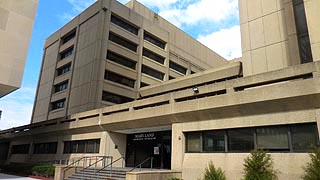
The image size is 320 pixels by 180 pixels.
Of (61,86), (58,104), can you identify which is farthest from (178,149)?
(61,86)

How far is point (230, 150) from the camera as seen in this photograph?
602 inches

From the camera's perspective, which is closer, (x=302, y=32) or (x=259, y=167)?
(x=259, y=167)

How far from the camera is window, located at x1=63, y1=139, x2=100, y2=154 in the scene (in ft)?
79.2

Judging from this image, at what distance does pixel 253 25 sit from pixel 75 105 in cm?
2514

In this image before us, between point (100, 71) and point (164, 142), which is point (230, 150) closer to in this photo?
point (164, 142)

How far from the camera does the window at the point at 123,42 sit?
126 ft

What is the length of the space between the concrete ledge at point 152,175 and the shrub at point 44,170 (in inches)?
389

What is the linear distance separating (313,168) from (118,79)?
97.3 feet

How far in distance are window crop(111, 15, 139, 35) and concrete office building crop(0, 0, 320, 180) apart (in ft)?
48.0

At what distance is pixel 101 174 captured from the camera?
61.5 feet

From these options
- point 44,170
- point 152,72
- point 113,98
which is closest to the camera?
point 44,170

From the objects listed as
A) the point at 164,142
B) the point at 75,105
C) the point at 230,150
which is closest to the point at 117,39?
the point at 75,105

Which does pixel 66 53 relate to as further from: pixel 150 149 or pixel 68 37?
pixel 150 149

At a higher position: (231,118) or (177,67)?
(177,67)
